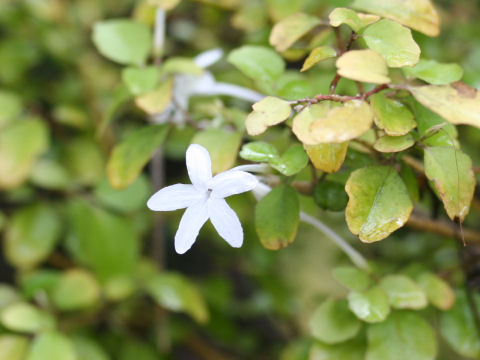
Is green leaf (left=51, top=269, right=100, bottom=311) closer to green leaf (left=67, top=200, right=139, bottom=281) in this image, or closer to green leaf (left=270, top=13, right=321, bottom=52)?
green leaf (left=67, top=200, right=139, bottom=281)

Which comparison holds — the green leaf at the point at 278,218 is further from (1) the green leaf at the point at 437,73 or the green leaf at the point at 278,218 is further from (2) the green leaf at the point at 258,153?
(1) the green leaf at the point at 437,73

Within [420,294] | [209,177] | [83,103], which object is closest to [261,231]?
[209,177]

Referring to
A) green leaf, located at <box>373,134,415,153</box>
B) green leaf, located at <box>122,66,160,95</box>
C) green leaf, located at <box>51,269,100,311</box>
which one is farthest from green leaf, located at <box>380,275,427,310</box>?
green leaf, located at <box>51,269,100,311</box>

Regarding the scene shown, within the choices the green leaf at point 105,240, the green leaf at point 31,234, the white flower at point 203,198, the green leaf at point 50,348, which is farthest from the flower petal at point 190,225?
the green leaf at point 31,234

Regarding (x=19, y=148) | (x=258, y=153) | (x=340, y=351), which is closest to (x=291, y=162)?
(x=258, y=153)

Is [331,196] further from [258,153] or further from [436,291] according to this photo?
[436,291]

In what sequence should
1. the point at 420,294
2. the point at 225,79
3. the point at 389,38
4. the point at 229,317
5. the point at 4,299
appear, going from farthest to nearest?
the point at 229,317 < the point at 225,79 < the point at 4,299 < the point at 420,294 < the point at 389,38

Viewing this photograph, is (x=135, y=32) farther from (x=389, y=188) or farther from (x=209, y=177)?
(x=389, y=188)
